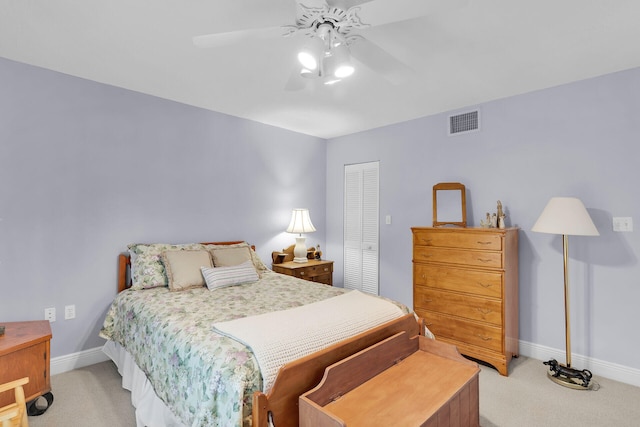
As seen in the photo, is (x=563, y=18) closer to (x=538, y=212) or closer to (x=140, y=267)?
(x=538, y=212)

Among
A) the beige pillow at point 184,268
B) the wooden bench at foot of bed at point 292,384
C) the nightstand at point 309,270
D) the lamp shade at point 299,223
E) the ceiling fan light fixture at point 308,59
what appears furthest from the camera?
the lamp shade at point 299,223

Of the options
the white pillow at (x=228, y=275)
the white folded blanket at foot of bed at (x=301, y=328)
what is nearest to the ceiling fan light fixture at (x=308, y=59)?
the white folded blanket at foot of bed at (x=301, y=328)

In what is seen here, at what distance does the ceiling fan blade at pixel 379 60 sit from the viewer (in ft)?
7.22

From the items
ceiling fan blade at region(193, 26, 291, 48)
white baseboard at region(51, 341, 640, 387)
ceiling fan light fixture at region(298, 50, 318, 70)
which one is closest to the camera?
ceiling fan blade at region(193, 26, 291, 48)

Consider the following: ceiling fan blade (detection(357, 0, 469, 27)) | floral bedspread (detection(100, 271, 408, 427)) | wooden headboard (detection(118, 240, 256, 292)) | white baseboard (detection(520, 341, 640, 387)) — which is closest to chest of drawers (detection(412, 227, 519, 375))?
white baseboard (detection(520, 341, 640, 387))

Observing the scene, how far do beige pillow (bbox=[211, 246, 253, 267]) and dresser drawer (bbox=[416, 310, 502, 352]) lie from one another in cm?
186

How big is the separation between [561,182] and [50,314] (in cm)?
457

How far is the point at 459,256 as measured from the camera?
304cm

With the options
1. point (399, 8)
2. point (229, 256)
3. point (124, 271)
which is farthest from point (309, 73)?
point (124, 271)

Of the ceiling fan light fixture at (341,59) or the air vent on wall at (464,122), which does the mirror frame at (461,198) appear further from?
the ceiling fan light fixture at (341,59)

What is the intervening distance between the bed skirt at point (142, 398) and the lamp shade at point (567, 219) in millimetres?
2926

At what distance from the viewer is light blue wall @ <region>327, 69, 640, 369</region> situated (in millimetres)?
2654

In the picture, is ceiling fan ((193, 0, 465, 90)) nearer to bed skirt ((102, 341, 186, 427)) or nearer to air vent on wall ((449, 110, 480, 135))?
air vent on wall ((449, 110, 480, 135))

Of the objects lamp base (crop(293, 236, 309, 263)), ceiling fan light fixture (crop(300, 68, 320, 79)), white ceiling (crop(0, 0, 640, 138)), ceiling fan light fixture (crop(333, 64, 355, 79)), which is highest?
white ceiling (crop(0, 0, 640, 138))
